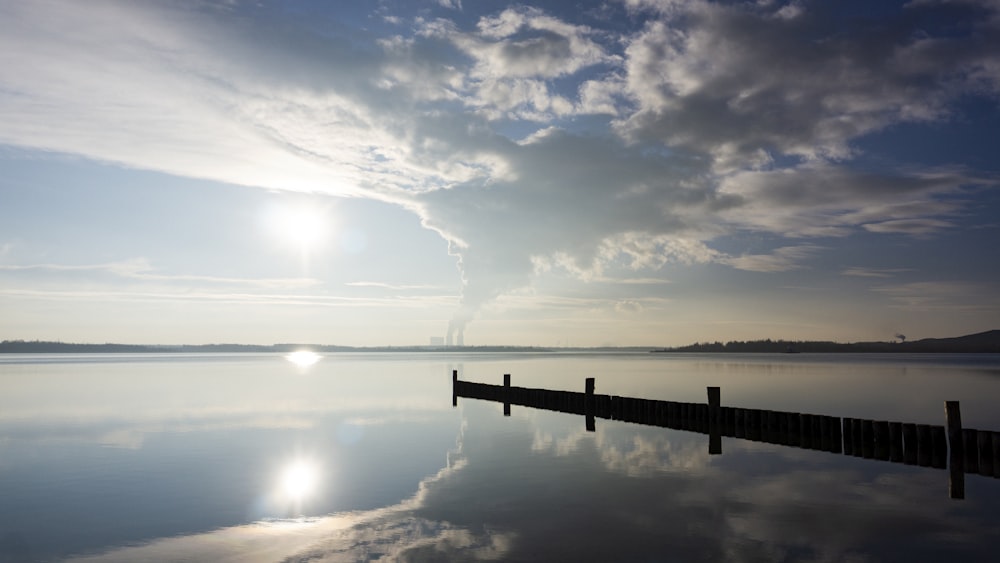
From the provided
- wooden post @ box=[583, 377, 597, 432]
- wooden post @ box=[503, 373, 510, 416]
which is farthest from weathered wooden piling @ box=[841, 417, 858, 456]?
wooden post @ box=[503, 373, 510, 416]

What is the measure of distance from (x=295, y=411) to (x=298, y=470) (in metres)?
24.9

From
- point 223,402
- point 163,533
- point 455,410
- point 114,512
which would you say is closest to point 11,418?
point 223,402

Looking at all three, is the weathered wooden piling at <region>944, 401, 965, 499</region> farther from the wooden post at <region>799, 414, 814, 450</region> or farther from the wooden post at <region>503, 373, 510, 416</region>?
the wooden post at <region>503, 373, 510, 416</region>

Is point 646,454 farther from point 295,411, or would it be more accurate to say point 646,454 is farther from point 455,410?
point 295,411

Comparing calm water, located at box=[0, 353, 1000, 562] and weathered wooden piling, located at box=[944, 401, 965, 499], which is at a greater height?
weathered wooden piling, located at box=[944, 401, 965, 499]

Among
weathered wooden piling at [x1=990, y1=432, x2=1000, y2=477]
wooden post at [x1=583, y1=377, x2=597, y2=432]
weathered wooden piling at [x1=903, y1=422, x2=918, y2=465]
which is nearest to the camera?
weathered wooden piling at [x1=990, y1=432, x2=1000, y2=477]

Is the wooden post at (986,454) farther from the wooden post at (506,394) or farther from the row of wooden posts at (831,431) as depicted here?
the wooden post at (506,394)

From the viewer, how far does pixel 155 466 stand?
85.7ft

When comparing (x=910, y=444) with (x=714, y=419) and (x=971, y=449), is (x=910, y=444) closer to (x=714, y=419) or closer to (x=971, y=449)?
(x=971, y=449)

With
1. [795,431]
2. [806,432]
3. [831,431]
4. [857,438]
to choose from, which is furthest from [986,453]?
[795,431]

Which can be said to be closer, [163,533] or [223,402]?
[163,533]

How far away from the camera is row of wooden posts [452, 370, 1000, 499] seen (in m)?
21.7

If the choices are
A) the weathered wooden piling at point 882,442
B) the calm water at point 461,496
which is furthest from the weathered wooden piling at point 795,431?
the weathered wooden piling at point 882,442

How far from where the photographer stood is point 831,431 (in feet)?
86.7
